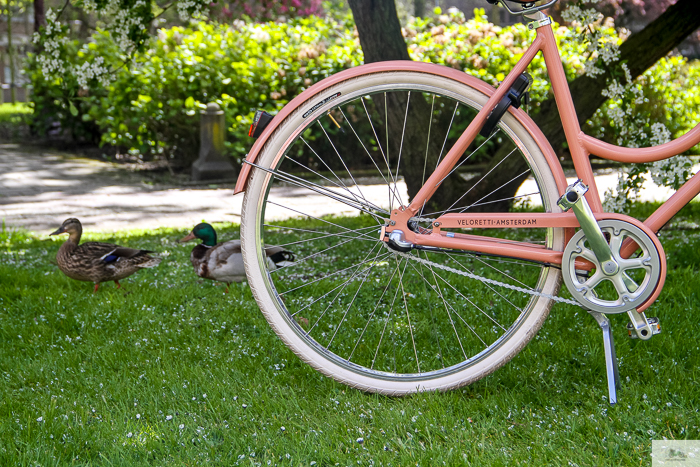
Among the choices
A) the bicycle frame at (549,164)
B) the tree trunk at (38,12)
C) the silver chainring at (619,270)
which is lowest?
the silver chainring at (619,270)

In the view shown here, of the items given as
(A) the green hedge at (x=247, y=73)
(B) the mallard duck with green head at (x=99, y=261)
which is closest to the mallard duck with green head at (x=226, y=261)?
(B) the mallard duck with green head at (x=99, y=261)

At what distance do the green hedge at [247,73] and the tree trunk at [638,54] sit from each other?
13.3ft

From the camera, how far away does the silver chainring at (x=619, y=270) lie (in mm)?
2020

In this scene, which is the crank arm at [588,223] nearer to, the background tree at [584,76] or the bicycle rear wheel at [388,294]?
the bicycle rear wheel at [388,294]

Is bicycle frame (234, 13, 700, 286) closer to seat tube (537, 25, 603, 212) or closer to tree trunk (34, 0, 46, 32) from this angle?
seat tube (537, 25, 603, 212)

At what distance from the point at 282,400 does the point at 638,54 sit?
3.36 metres

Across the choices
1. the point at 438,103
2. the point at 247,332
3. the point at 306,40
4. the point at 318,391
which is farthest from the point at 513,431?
the point at 306,40

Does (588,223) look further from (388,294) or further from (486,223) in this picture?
(388,294)

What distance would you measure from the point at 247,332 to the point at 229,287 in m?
0.78

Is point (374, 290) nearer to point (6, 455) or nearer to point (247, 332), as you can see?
point (247, 332)

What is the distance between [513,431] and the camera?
2.06 metres

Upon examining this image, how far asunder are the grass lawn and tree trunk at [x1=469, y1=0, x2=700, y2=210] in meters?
1.63

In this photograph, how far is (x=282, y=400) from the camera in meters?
2.30

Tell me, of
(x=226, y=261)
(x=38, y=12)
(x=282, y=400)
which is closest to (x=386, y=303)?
(x=226, y=261)
